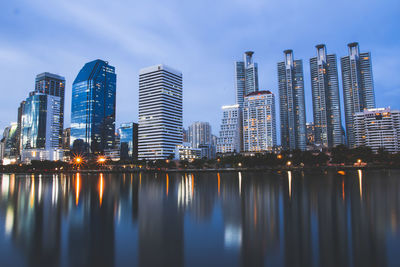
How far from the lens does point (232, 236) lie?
17.0 m

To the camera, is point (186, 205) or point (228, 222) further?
point (186, 205)

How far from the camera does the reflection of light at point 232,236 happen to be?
50.5 ft

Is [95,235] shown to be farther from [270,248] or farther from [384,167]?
[384,167]

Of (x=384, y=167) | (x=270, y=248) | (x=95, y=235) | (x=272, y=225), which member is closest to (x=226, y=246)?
(x=270, y=248)

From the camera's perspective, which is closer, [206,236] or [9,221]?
[206,236]

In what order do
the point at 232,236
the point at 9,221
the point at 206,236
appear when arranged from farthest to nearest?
the point at 9,221 < the point at 206,236 < the point at 232,236

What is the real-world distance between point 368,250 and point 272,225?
6431 mm

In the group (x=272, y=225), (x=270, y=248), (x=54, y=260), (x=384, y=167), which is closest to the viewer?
(x=54, y=260)

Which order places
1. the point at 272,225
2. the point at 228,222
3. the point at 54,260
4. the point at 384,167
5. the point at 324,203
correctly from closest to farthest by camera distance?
the point at 54,260
the point at 272,225
the point at 228,222
the point at 324,203
the point at 384,167

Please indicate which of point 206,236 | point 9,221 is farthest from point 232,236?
point 9,221

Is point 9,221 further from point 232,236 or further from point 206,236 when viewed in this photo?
point 232,236

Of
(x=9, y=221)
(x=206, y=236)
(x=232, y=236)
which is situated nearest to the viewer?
(x=232, y=236)

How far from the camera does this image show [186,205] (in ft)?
97.6

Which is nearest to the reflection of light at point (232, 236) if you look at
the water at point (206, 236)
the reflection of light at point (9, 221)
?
the water at point (206, 236)
